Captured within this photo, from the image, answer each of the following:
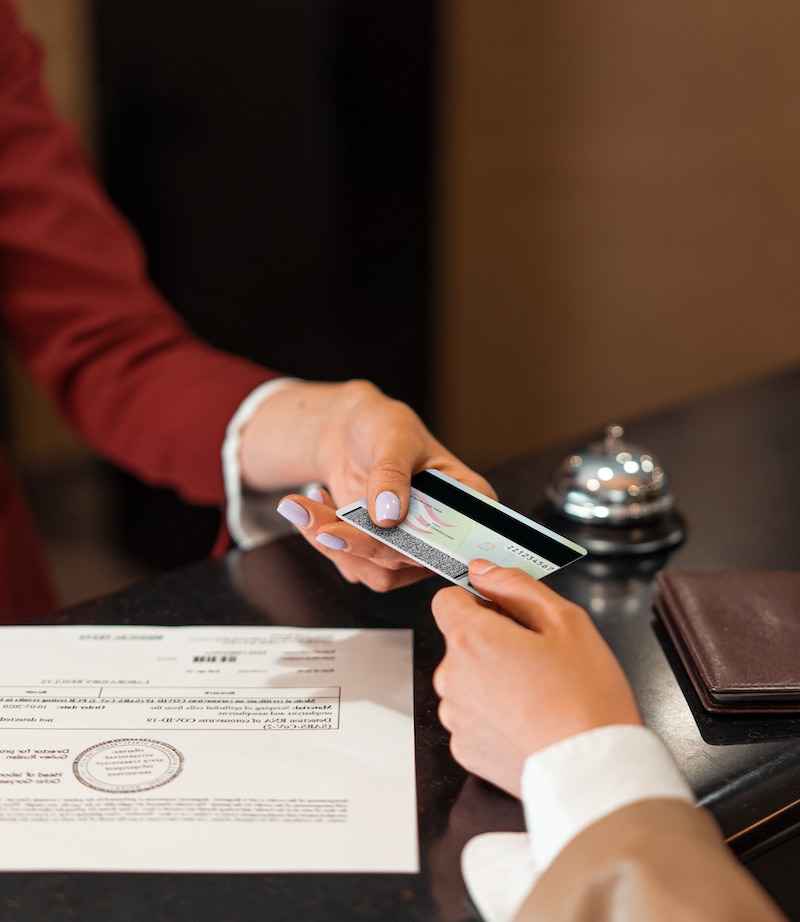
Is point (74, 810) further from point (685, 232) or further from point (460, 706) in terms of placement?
point (685, 232)

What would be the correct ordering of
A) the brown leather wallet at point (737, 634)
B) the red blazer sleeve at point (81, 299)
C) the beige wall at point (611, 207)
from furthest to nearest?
the beige wall at point (611, 207), the red blazer sleeve at point (81, 299), the brown leather wallet at point (737, 634)

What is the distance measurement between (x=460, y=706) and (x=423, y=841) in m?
0.08

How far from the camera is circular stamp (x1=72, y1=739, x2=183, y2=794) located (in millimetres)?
574

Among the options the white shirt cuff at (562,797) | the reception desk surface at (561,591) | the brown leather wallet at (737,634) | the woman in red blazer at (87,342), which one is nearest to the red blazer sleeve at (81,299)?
the woman in red blazer at (87,342)

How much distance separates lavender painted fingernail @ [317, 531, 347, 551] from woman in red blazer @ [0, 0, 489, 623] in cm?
30

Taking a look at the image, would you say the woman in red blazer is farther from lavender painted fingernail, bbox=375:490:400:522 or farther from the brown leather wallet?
the brown leather wallet

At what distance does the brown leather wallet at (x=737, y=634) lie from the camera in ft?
2.12

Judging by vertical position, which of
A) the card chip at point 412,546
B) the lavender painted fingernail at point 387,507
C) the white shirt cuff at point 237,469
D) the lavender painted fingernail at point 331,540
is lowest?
the white shirt cuff at point 237,469

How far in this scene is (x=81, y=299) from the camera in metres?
1.18

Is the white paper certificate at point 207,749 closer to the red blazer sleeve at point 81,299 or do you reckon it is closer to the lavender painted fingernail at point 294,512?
the lavender painted fingernail at point 294,512

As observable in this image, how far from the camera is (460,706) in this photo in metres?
0.58

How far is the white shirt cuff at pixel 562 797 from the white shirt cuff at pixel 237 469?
0.55 meters

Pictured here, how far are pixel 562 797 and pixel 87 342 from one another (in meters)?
0.87

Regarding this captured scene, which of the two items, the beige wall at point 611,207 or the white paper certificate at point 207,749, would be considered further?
the beige wall at point 611,207
